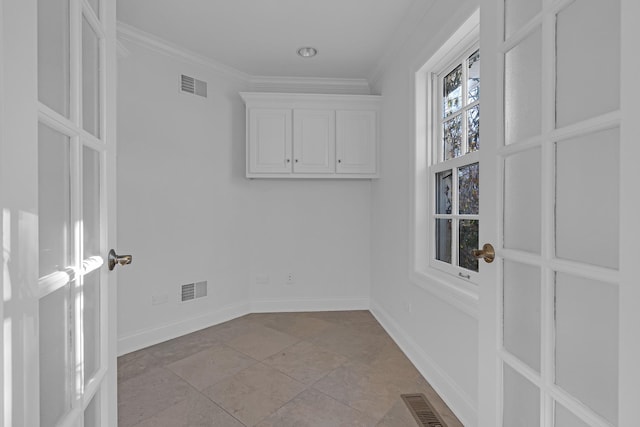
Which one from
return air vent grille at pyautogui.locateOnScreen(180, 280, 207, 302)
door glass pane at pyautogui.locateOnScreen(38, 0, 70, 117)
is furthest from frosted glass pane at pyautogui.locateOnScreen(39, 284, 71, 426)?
return air vent grille at pyautogui.locateOnScreen(180, 280, 207, 302)

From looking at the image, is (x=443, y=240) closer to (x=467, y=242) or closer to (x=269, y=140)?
(x=467, y=242)

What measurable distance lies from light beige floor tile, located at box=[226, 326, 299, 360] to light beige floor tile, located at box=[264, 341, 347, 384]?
0.08 meters

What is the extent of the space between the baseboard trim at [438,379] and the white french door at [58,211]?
1.61 m

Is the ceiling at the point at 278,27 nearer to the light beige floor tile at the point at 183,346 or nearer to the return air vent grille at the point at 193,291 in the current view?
the return air vent grille at the point at 193,291

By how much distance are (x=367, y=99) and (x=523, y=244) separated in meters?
2.65

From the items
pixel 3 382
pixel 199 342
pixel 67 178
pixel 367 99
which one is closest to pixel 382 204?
pixel 367 99

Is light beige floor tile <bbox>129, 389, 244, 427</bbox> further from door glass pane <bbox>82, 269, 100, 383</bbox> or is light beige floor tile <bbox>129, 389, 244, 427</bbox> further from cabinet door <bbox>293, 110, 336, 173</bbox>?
cabinet door <bbox>293, 110, 336, 173</bbox>

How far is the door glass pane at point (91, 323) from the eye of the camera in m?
0.89

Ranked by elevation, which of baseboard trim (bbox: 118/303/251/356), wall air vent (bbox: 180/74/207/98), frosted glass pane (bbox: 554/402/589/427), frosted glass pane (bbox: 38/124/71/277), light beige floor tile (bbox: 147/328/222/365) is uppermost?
wall air vent (bbox: 180/74/207/98)

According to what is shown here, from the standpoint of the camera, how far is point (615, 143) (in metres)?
0.70

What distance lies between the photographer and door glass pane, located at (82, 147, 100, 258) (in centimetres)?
89

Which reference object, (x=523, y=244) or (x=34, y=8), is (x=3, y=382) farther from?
(x=523, y=244)

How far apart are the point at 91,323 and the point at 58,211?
0.37 m

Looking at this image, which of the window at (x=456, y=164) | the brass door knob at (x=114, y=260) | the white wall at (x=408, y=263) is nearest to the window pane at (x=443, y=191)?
the window at (x=456, y=164)
